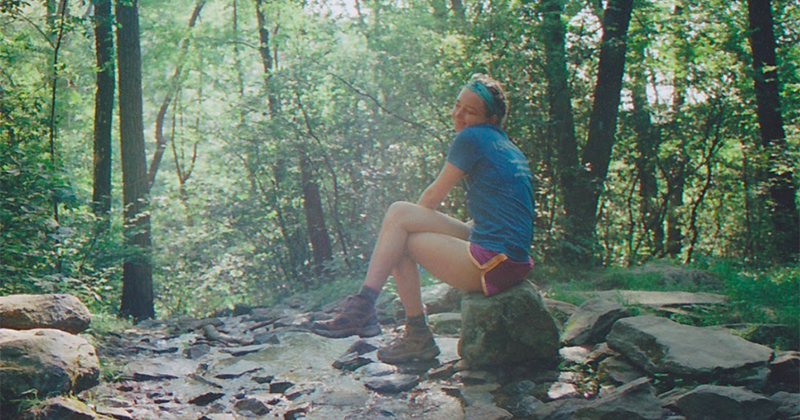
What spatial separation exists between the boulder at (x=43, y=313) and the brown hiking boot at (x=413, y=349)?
7.30 feet

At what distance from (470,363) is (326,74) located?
821 centimetres

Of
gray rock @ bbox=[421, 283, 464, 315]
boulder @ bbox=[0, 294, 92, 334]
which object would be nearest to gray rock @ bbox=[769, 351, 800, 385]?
gray rock @ bbox=[421, 283, 464, 315]

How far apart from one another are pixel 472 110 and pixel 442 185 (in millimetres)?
565

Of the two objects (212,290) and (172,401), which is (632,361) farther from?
(212,290)

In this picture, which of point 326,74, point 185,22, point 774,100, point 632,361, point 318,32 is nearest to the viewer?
point 632,361

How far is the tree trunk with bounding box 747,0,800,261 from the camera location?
362 inches

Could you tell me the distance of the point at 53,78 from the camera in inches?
280

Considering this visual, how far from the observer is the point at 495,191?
400 centimetres

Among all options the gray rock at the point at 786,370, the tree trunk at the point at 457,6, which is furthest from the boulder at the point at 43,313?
the tree trunk at the point at 457,6

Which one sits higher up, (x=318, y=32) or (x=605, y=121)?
(x=318, y=32)

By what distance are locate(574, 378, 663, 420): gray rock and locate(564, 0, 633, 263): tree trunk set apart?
538 centimetres

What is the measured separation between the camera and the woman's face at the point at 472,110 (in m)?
4.16

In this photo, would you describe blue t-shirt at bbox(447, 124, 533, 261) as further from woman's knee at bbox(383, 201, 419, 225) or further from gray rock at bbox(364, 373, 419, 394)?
gray rock at bbox(364, 373, 419, 394)

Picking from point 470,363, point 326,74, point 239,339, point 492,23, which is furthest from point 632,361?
point 326,74
